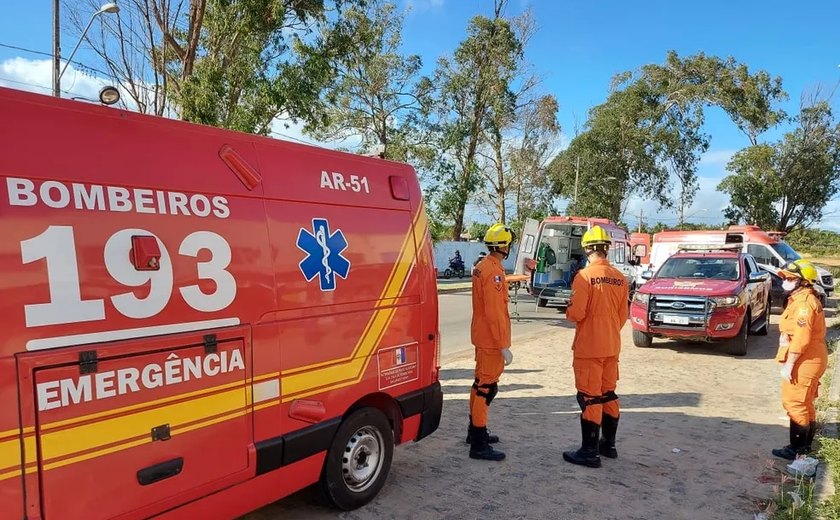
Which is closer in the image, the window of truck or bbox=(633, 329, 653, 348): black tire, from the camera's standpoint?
bbox=(633, 329, 653, 348): black tire

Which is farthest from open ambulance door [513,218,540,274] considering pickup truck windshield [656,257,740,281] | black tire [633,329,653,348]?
black tire [633,329,653,348]

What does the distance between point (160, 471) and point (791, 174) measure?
48399 mm

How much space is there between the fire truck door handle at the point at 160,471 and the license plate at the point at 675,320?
29.3 ft

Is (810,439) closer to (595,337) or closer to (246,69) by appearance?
(595,337)

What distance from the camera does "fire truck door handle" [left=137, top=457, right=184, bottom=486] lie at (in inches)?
107

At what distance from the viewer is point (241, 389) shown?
123 inches

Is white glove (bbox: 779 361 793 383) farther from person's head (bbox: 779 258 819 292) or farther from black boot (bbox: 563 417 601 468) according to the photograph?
black boot (bbox: 563 417 601 468)

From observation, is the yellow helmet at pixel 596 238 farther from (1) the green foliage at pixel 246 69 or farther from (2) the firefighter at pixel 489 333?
(1) the green foliage at pixel 246 69

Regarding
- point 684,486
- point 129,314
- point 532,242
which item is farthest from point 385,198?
point 532,242

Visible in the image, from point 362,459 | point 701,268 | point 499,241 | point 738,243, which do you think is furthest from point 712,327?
point 362,459

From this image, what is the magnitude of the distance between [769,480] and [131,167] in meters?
5.22

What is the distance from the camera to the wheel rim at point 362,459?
13.1ft

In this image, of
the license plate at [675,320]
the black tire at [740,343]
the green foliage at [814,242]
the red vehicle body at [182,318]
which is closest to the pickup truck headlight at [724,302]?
the license plate at [675,320]

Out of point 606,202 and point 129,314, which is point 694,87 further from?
point 129,314
